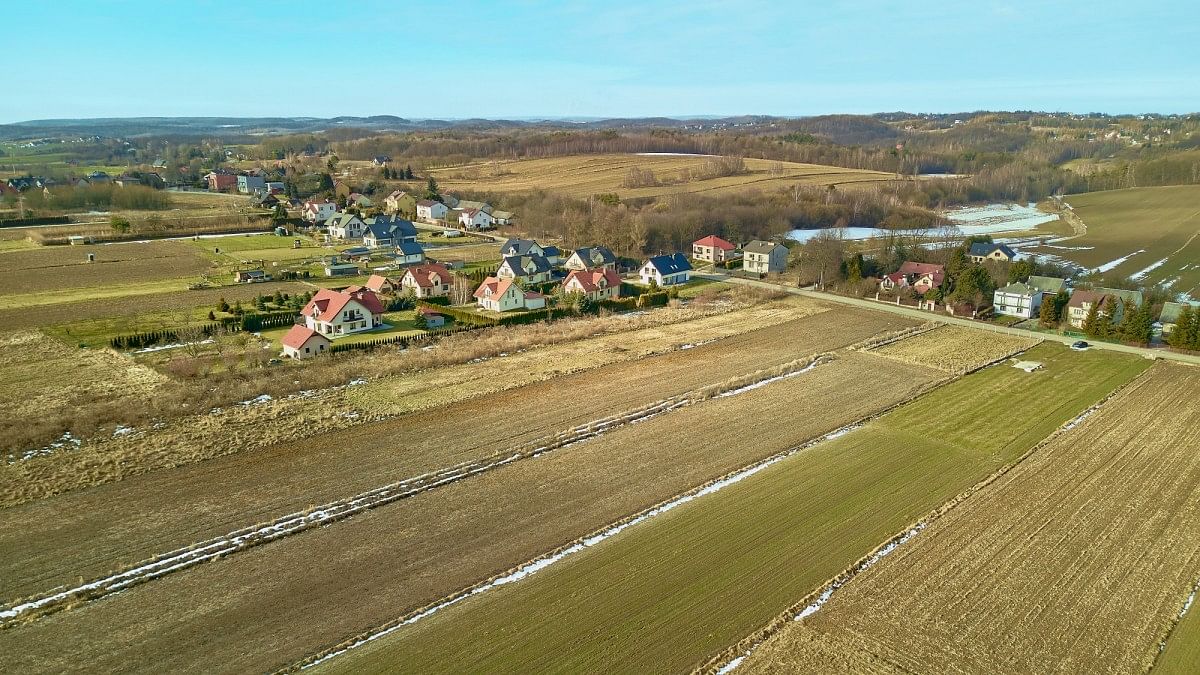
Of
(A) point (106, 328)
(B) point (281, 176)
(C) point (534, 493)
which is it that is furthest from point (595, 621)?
(B) point (281, 176)

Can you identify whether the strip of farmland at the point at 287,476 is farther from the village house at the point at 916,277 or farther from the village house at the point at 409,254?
the village house at the point at 409,254

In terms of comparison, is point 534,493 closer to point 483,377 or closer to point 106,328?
point 483,377

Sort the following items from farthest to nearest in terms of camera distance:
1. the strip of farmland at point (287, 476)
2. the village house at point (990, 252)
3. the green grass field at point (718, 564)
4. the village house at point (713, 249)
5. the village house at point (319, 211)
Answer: the village house at point (319, 211) → the village house at point (713, 249) → the village house at point (990, 252) → the strip of farmland at point (287, 476) → the green grass field at point (718, 564)

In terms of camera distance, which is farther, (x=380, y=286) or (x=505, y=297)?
(x=380, y=286)

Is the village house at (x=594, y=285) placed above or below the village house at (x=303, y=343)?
above

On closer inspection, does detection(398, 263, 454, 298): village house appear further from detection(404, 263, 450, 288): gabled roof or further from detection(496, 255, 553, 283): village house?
detection(496, 255, 553, 283): village house

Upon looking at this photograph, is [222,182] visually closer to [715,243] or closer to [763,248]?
[715,243]

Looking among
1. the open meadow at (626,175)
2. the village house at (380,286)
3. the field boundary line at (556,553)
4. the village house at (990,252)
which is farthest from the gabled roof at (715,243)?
the field boundary line at (556,553)

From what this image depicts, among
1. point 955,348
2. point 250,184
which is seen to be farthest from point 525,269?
point 250,184
